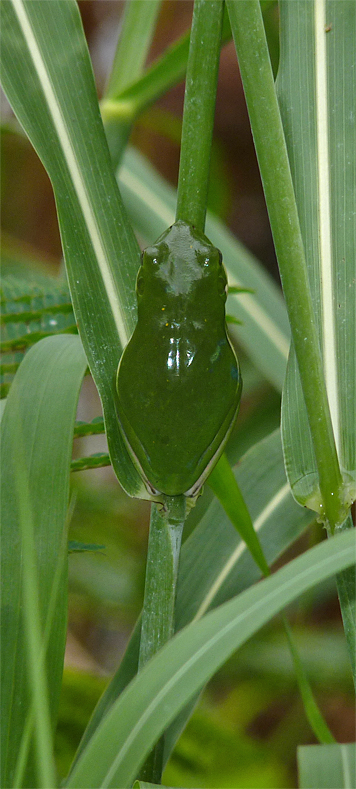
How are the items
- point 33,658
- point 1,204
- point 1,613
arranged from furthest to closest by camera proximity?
point 1,204 < point 1,613 < point 33,658

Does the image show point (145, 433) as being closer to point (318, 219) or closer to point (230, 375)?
point (230, 375)

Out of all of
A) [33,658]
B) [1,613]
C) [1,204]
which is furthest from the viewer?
[1,204]

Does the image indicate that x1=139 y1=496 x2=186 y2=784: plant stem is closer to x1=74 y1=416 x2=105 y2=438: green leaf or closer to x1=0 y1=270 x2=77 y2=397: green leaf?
x1=74 y1=416 x2=105 y2=438: green leaf

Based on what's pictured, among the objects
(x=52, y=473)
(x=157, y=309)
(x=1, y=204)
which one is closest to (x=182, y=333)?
(x=157, y=309)

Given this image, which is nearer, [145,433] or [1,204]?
[145,433]

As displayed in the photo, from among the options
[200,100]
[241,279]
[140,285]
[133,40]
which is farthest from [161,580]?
[133,40]

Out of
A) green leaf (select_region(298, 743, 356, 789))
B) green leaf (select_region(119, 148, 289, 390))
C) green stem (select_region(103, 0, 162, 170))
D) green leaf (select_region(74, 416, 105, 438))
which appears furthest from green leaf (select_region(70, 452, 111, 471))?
green stem (select_region(103, 0, 162, 170))

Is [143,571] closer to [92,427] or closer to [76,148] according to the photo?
[92,427]
